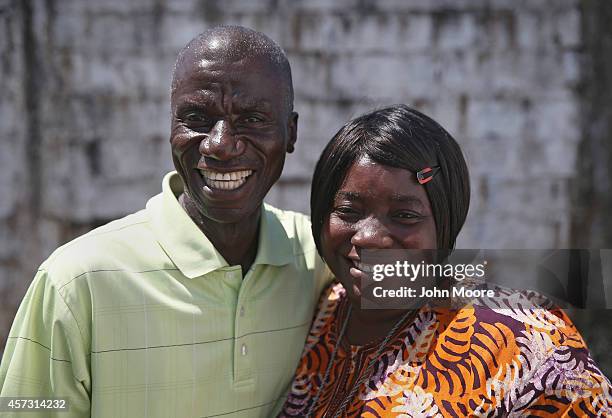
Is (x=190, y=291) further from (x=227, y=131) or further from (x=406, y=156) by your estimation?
(x=406, y=156)

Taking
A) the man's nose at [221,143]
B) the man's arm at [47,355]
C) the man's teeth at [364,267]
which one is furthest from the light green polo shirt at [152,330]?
the man's teeth at [364,267]

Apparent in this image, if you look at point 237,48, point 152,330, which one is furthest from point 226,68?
point 152,330

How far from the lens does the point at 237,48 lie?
2021 millimetres

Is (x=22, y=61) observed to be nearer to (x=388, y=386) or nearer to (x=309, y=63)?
(x=309, y=63)

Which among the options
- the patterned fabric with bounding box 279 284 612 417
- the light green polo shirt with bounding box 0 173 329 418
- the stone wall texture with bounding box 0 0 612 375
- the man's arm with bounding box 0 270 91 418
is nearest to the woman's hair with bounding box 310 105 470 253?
the patterned fabric with bounding box 279 284 612 417

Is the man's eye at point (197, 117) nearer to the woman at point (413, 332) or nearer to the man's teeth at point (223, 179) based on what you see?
the man's teeth at point (223, 179)

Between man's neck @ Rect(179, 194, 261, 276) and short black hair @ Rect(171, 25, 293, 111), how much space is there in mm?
381

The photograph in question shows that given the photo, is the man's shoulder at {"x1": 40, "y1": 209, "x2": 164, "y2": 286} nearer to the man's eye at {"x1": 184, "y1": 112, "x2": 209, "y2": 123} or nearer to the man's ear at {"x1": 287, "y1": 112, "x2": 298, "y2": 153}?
the man's eye at {"x1": 184, "y1": 112, "x2": 209, "y2": 123}

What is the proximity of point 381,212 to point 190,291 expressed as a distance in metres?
0.59

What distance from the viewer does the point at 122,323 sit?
195cm

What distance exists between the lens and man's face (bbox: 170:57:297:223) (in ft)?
6.55

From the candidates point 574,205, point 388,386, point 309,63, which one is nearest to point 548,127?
point 574,205

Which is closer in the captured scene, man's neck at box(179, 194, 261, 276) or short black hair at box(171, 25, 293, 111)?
short black hair at box(171, 25, 293, 111)

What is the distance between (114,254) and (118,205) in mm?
2423
